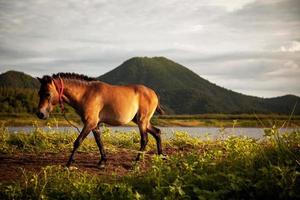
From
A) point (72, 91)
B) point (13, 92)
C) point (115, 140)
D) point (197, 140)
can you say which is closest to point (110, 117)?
point (72, 91)

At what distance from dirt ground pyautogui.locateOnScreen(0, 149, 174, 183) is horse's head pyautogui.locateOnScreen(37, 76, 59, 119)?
137cm

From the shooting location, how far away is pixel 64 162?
9.66 metres

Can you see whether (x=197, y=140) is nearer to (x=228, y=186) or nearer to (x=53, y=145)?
(x=53, y=145)

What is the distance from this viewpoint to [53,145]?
12172 mm

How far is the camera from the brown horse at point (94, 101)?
9.28 m

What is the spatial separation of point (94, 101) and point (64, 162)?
180cm

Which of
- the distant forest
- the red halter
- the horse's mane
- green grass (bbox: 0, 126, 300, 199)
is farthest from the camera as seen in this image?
the distant forest

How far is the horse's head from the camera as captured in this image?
30.1 feet

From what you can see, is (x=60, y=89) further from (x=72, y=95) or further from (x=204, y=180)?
(x=204, y=180)

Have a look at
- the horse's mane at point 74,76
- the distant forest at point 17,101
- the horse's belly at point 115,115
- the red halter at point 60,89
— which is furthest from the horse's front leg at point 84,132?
the distant forest at point 17,101

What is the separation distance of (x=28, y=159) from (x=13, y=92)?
5454 inches

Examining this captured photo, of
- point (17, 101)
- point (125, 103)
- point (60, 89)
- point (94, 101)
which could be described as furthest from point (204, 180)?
point (17, 101)

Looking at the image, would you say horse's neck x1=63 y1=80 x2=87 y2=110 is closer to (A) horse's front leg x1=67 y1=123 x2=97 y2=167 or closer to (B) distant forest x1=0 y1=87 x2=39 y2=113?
(A) horse's front leg x1=67 y1=123 x2=97 y2=167

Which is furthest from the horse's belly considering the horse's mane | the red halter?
the red halter
